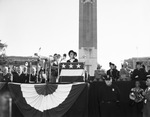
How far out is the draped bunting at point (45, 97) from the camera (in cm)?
970

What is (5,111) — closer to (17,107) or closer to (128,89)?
(17,107)

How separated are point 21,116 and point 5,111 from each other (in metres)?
0.77

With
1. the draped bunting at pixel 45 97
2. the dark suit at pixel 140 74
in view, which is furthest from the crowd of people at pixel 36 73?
the dark suit at pixel 140 74

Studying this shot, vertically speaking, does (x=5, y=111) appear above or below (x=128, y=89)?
below

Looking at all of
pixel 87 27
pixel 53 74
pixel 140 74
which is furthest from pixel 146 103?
pixel 87 27

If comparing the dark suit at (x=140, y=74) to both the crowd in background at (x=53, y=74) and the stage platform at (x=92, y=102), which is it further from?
the crowd in background at (x=53, y=74)

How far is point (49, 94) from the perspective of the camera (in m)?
9.96

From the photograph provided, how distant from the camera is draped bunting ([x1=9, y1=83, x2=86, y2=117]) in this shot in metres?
9.70

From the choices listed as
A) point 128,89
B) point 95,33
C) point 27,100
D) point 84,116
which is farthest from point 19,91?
point 95,33

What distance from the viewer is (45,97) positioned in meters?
9.99

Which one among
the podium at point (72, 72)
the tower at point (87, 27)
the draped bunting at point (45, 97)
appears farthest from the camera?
the tower at point (87, 27)

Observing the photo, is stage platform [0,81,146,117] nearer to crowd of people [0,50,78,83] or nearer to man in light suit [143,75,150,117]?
man in light suit [143,75,150,117]

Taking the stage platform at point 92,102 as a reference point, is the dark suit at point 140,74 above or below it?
above

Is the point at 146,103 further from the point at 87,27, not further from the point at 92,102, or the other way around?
the point at 87,27
